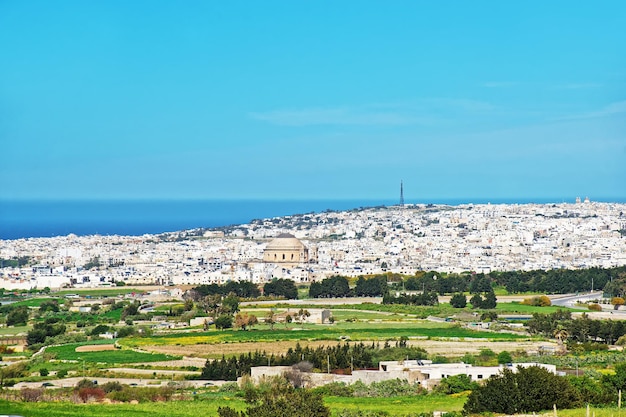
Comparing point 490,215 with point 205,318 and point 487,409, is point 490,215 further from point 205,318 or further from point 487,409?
point 487,409

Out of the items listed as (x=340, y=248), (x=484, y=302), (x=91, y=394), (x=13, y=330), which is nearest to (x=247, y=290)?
(x=484, y=302)

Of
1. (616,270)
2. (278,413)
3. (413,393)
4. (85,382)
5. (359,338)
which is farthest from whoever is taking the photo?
(616,270)

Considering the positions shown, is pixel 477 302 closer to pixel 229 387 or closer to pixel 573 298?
pixel 573 298

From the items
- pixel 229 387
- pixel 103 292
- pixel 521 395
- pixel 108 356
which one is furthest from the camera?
pixel 103 292

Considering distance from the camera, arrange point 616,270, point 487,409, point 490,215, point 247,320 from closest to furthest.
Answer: point 487,409, point 247,320, point 616,270, point 490,215

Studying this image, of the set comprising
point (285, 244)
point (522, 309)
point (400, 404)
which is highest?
point (285, 244)

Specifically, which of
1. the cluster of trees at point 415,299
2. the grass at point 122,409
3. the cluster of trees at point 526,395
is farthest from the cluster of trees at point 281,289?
the cluster of trees at point 526,395

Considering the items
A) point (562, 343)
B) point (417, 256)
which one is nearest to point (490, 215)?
point (417, 256)
